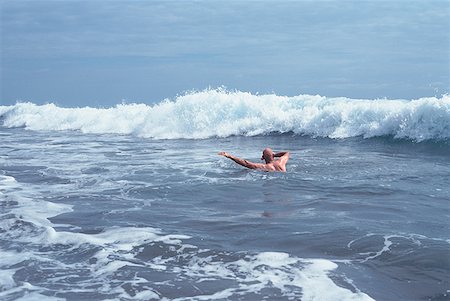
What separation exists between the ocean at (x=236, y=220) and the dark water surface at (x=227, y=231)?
25 millimetres

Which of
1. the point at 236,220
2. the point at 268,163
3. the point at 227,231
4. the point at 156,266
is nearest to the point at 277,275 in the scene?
the point at 156,266

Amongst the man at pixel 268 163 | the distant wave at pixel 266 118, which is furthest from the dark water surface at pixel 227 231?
the distant wave at pixel 266 118

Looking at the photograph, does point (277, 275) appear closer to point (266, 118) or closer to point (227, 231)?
point (227, 231)

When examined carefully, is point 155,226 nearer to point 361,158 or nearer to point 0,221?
point 0,221

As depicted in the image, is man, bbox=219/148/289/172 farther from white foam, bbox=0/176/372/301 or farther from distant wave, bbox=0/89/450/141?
distant wave, bbox=0/89/450/141

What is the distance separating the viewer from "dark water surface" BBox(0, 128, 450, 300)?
5.67 metres

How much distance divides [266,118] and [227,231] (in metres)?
17.0

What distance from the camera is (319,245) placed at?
688cm

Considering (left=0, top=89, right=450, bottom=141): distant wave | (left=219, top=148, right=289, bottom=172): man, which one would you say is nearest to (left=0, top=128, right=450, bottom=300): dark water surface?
(left=219, top=148, right=289, bottom=172): man

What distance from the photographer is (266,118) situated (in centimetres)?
2431

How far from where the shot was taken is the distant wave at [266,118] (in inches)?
727

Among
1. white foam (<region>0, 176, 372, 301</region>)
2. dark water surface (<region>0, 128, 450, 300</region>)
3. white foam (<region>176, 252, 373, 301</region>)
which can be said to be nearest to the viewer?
white foam (<region>176, 252, 373, 301</region>)

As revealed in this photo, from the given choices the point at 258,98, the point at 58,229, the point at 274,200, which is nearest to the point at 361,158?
the point at 274,200

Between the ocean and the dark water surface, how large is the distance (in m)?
0.03
